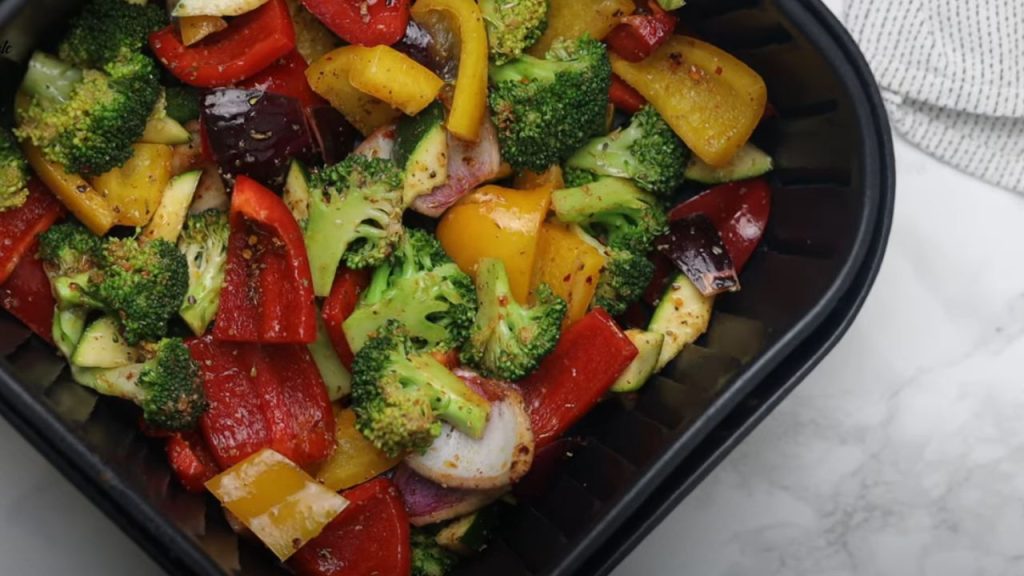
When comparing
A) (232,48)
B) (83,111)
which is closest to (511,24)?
(232,48)

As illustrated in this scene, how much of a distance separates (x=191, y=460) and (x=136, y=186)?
0.43 meters

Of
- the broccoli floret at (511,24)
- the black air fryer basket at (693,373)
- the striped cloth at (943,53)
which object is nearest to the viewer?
the black air fryer basket at (693,373)

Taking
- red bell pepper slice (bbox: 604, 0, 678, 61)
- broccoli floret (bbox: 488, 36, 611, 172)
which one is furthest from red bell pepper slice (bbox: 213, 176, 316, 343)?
red bell pepper slice (bbox: 604, 0, 678, 61)

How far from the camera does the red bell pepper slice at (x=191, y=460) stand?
1.57 m

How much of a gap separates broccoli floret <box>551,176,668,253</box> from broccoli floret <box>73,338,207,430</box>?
64cm

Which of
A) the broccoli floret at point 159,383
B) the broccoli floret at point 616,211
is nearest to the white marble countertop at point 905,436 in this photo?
the broccoli floret at point 616,211

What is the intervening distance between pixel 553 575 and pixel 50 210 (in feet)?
3.08

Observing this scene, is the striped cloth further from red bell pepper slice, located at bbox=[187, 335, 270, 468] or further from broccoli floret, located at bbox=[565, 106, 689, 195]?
red bell pepper slice, located at bbox=[187, 335, 270, 468]

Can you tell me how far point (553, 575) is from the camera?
1527mm

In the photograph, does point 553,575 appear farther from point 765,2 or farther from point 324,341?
point 765,2

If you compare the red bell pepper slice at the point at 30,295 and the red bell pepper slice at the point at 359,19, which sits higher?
the red bell pepper slice at the point at 359,19

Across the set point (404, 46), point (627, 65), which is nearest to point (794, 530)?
A: point (627, 65)

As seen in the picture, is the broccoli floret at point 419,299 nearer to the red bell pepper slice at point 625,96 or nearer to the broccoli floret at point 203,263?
the broccoli floret at point 203,263

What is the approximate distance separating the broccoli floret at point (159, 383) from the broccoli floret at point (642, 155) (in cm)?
71
